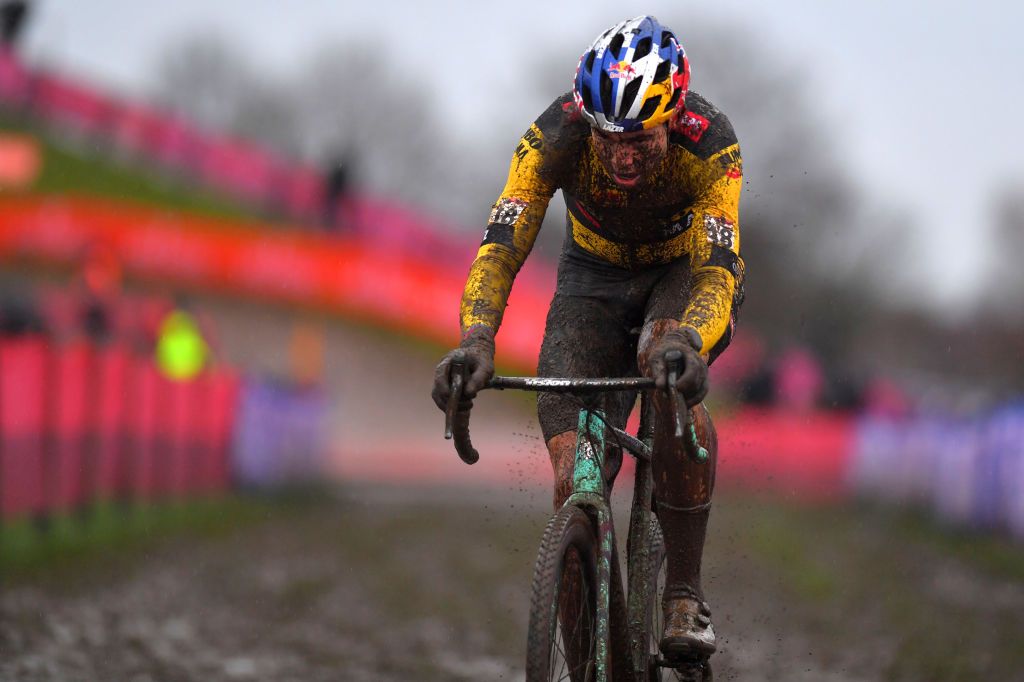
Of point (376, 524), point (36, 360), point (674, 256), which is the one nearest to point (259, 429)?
point (376, 524)

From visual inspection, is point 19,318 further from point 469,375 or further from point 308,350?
point 308,350

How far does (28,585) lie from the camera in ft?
32.1

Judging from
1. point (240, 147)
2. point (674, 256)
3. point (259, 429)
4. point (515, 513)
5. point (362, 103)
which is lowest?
point (515, 513)

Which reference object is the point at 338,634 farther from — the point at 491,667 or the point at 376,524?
the point at 376,524

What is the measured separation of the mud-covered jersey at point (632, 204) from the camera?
499 cm

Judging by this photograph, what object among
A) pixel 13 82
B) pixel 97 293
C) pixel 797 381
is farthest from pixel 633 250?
pixel 13 82

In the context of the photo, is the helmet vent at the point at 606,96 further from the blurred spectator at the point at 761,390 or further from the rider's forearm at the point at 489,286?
→ the blurred spectator at the point at 761,390

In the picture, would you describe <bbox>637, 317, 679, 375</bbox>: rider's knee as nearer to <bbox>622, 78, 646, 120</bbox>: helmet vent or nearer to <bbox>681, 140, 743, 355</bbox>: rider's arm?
<bbox>681, 140, 743, 355</bbox>: rider's arm

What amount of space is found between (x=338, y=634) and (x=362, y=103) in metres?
71.3

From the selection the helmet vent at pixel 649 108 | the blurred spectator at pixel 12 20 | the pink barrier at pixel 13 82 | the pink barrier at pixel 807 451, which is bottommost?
the pink barrier at pixel 807 451

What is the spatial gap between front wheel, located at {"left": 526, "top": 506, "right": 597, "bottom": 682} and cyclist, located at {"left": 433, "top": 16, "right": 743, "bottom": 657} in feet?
1.19

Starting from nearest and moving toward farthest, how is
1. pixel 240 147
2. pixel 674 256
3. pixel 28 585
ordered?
pixel 674 256, pixel 28 585, pixel 240 147

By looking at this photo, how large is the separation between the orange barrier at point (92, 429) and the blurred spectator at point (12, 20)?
24692mm

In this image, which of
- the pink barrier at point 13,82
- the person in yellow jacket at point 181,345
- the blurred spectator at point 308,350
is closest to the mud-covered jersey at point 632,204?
the person in yellow jacket at point 181,345
